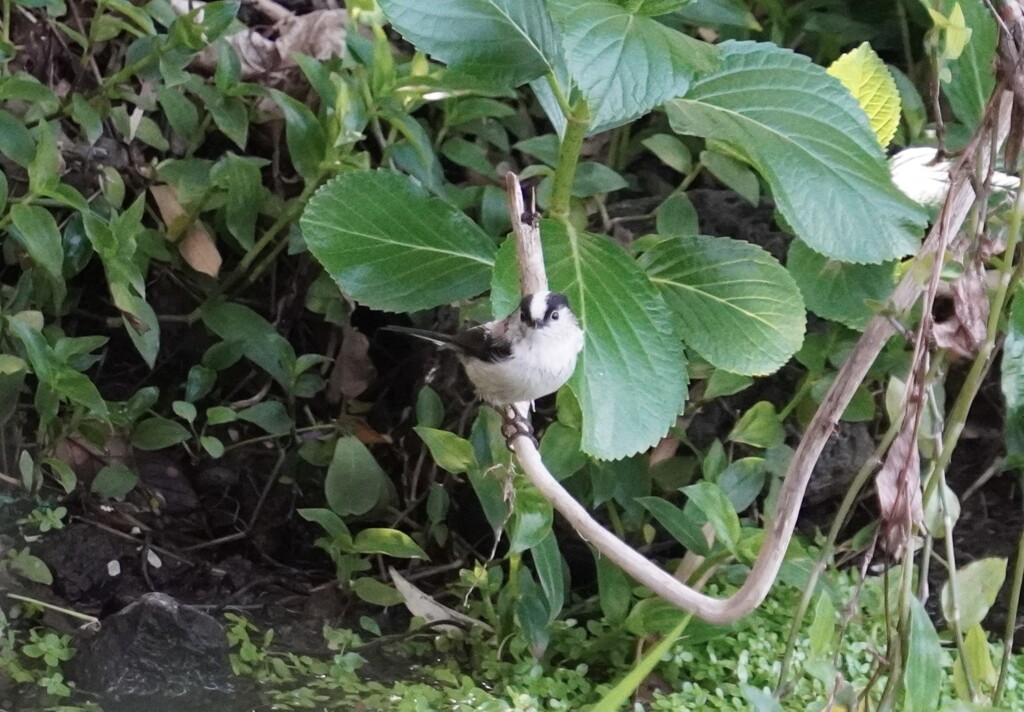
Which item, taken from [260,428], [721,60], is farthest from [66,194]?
[721,60]

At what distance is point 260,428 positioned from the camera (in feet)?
4.67

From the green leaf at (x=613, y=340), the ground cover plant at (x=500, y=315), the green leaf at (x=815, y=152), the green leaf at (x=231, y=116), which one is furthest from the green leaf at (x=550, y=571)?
the green leaf at (x=231, y=116)

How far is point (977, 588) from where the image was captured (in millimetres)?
750

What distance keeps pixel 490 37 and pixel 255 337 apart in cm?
60

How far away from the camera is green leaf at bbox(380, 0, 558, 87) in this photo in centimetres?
91

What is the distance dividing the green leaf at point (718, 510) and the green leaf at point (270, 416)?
0.61 metres

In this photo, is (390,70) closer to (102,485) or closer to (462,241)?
(462,241)

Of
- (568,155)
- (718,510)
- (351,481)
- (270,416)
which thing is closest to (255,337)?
(270,416)

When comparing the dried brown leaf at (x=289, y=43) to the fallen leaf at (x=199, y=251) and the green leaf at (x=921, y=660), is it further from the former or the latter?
the green leaf at (x=921, y=660)

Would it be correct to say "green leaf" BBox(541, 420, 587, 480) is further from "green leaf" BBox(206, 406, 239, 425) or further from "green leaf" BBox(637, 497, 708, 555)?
"green leaf" BBox(206, 406, 239, 425)

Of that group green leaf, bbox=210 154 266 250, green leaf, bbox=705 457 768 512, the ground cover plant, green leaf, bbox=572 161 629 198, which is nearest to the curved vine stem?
the ground cover plant

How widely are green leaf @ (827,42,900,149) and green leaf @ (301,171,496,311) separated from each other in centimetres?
49

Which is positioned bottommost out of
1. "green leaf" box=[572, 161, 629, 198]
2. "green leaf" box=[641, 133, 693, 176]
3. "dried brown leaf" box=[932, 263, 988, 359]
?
"green leaf" box=[572, 161, 629, 198]

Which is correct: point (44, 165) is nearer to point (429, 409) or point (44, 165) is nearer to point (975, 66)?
point (429, 409)
